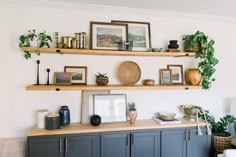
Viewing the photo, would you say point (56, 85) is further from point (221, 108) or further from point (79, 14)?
point (221, 108)

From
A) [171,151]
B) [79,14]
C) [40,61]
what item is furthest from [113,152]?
[79,14]

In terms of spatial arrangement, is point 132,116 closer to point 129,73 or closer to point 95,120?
point 95,120

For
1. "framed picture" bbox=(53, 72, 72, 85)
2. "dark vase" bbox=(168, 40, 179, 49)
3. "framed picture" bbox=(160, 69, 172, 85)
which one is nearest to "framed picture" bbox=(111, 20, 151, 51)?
"dark vase" bbox=(168, 40, 179, 49)

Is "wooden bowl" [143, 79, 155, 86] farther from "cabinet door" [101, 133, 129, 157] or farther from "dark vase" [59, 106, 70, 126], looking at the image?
"dark vase" [59, 106, 70, 126]

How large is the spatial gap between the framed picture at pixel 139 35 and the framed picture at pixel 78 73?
82 centimetres

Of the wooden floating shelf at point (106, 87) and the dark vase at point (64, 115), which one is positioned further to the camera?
the dark vase at point (64, 115)

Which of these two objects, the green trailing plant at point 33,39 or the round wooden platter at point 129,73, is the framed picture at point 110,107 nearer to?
the round wooden platter at point 129,73

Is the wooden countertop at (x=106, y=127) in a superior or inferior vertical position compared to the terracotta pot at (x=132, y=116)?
inferior

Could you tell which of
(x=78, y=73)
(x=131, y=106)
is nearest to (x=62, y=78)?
(x=78, y=73)

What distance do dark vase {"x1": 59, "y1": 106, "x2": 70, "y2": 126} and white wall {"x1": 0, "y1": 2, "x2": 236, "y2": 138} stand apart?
0.43 ft

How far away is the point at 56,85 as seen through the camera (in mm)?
2559

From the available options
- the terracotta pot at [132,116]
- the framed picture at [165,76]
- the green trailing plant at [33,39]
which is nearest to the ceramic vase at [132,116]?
the terracotta pot at [132,116]

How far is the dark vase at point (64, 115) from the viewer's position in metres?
2.56

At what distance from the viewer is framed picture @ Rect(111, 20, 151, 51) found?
2.89 metres
